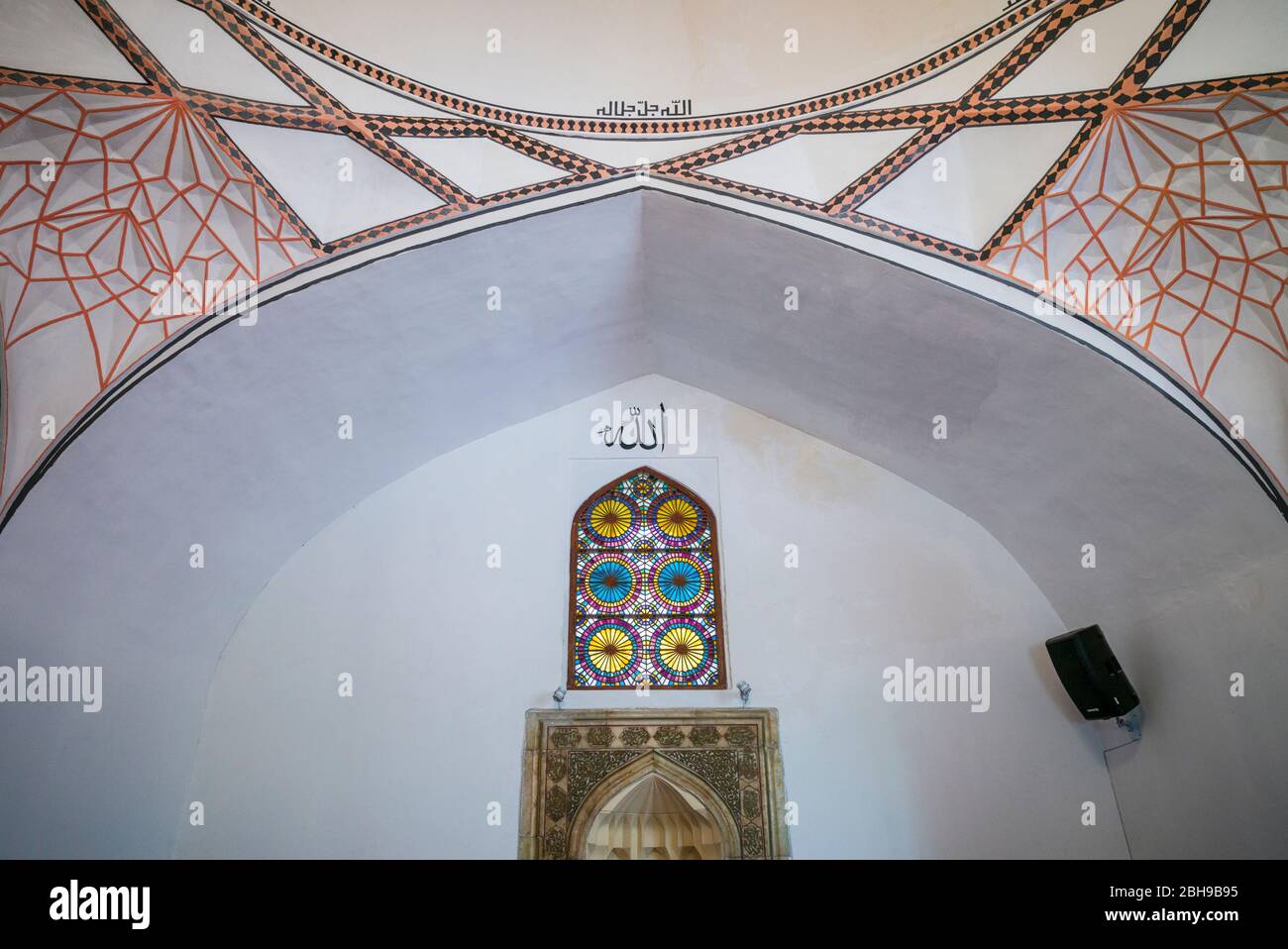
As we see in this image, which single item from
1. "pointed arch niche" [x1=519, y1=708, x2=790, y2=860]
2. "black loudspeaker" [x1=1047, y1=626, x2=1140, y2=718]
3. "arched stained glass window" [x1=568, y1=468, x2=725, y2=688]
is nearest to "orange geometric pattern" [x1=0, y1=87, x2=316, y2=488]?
"arched stained glass window" [x1=568, y1=468, x2=725, y2=688]

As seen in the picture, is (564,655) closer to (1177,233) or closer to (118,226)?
(118,226)

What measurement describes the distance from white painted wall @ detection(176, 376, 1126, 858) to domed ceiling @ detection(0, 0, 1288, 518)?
1.76m

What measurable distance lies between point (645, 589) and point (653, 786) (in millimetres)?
1185

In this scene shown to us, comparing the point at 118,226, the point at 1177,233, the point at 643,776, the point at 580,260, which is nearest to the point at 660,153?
the point at 580,260

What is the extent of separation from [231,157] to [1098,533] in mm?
4886

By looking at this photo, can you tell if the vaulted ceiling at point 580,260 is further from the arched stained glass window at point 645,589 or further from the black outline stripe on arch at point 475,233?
the arched stained glass window at point 645,589

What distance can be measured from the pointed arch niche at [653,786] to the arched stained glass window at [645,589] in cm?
26

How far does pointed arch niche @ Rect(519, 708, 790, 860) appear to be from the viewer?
541 cm

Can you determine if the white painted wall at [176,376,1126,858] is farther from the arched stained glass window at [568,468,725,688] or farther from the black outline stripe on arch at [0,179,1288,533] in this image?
the black outline stripe on arch at [0,179,1288,533]

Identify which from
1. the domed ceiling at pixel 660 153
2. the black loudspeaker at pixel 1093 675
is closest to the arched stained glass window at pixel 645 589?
the black loudspeaker at pixel 1093 675

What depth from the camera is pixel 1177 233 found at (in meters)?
4.70

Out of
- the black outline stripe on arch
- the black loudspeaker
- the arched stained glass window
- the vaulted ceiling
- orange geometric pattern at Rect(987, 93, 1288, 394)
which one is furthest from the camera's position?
the arched stained glass window

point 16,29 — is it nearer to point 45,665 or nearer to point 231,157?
point 231,157

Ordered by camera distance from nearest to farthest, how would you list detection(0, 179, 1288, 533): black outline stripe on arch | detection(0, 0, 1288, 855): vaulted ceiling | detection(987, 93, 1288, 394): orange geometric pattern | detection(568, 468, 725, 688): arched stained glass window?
detection(987, 93, 1288, 394): orange geometric pattern, detection(0, 0, 1288, 855): vaulted ceiling, detection(0, 179, 1288, 533): black outline stripe on arch, detection(568, 468, 725, 688): arched stained glass window
